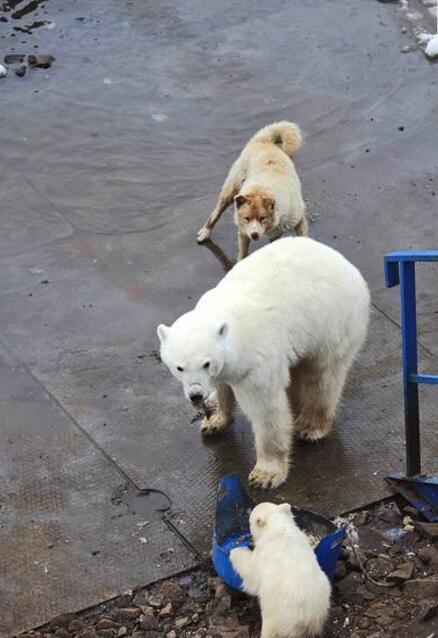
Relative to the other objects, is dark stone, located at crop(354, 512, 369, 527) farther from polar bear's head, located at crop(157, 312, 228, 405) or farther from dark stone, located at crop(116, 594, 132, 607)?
dark stone, located at crop(116, 594, 132, 607)

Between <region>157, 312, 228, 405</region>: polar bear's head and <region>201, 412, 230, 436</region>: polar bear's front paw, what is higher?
<region>157, 312, 228, 405</region>: polar bear's head

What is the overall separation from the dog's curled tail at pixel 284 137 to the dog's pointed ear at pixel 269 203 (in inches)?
30.4

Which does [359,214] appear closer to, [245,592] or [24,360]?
[24,360]

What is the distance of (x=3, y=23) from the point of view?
1170 centimetres

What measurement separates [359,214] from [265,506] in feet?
12.6

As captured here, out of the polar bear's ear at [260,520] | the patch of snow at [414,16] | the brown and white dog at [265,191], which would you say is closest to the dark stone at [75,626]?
the polar bear's ear at [260,520]

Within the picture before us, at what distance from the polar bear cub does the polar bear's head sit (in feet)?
2.43

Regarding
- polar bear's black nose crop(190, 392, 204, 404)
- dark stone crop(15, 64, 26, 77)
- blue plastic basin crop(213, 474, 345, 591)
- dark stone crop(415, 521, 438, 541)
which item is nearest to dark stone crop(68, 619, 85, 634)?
blue plastic basin crop(213, 474, 345, 591)

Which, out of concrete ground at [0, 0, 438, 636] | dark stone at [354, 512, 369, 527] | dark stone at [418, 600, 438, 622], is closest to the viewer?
dark stone at [418, 600, 438, 622]

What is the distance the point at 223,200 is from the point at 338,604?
396 centimetres

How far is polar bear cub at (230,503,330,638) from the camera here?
4863 mm

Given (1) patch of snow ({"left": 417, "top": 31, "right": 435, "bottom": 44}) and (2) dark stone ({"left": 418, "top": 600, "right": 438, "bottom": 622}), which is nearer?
(2) dark stone ({"left": 418, "top": 600, "right": 438, "bottom": 622})

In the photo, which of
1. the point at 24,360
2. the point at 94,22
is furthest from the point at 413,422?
the point at 94,22

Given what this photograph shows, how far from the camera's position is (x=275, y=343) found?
20.0 feet
